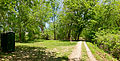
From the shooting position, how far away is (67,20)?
2322cm

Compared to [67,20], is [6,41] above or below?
below

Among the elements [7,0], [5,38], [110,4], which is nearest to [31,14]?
[7,0]

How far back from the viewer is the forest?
7.61 metres

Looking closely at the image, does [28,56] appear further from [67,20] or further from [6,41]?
[67,20]

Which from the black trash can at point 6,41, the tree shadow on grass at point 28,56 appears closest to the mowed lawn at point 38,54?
the tree shadow on grass at point 28,56

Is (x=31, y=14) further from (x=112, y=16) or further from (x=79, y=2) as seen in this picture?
(x=112, y=16)

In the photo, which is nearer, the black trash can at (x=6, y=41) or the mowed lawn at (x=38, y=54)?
the mowed lawn at (x=38, y=54)

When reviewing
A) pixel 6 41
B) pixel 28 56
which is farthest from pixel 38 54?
pixel 6 41

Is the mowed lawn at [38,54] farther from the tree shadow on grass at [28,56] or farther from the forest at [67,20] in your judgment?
the forest at [67,20]

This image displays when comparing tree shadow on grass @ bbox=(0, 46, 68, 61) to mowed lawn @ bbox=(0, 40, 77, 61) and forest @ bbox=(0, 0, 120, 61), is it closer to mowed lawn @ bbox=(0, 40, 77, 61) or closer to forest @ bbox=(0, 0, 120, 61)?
mowed lawn @ bbox=(0, 40, 77, 61)

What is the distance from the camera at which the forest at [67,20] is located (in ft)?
25.0

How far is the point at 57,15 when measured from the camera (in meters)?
27.5

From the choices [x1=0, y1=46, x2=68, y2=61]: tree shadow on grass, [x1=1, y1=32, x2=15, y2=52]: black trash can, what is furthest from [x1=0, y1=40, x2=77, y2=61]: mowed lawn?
[x1=1, y1=32, x2=15, y2=52]: black trash can

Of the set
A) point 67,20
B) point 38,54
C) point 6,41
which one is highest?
point 67,20
